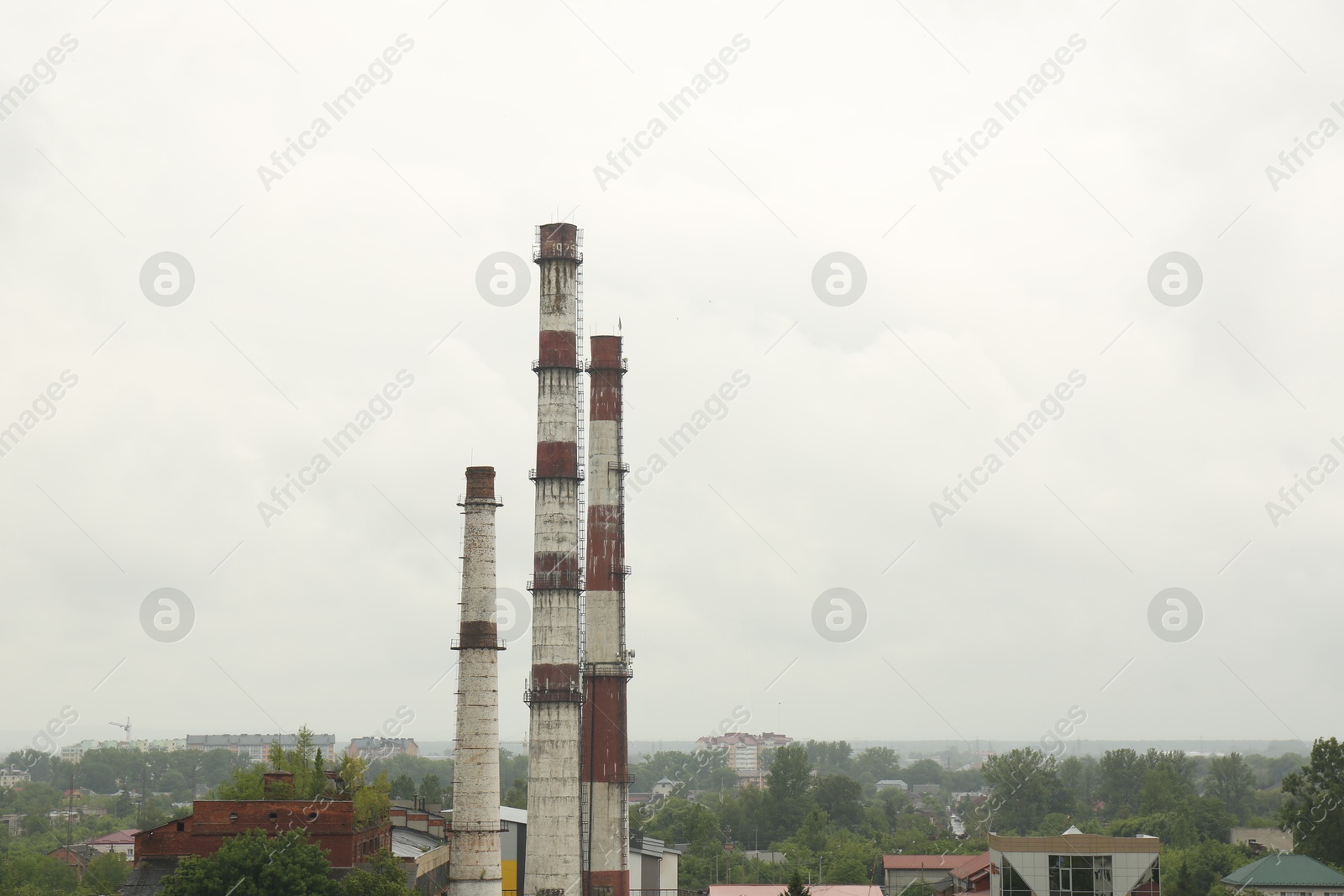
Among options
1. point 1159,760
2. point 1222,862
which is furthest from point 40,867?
point 1159,760

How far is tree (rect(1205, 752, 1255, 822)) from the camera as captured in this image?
146250mm

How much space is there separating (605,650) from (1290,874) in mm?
36157

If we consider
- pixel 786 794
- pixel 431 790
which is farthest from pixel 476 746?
pixel 786 794

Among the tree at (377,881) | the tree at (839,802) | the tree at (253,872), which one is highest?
the tree at (253,872)

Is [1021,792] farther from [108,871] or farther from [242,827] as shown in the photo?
[242,827]

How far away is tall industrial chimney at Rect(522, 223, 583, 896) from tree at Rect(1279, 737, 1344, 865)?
4135cm

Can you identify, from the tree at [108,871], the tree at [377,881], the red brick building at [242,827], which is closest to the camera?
the tree at [377,881]

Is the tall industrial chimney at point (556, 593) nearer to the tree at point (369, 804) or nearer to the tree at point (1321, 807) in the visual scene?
the tree at point (369, 804)

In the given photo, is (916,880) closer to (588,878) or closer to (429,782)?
(588,878)

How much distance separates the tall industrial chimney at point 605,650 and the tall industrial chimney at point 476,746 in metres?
3.88

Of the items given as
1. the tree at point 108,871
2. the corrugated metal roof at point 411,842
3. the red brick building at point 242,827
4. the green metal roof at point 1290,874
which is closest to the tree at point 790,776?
the tree at point 108,871

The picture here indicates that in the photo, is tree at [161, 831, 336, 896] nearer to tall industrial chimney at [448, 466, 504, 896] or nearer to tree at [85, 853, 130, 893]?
tall industrial chimney at [448, 466, 504, 896]

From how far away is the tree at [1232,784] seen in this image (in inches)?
5758

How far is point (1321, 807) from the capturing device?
7012cm
